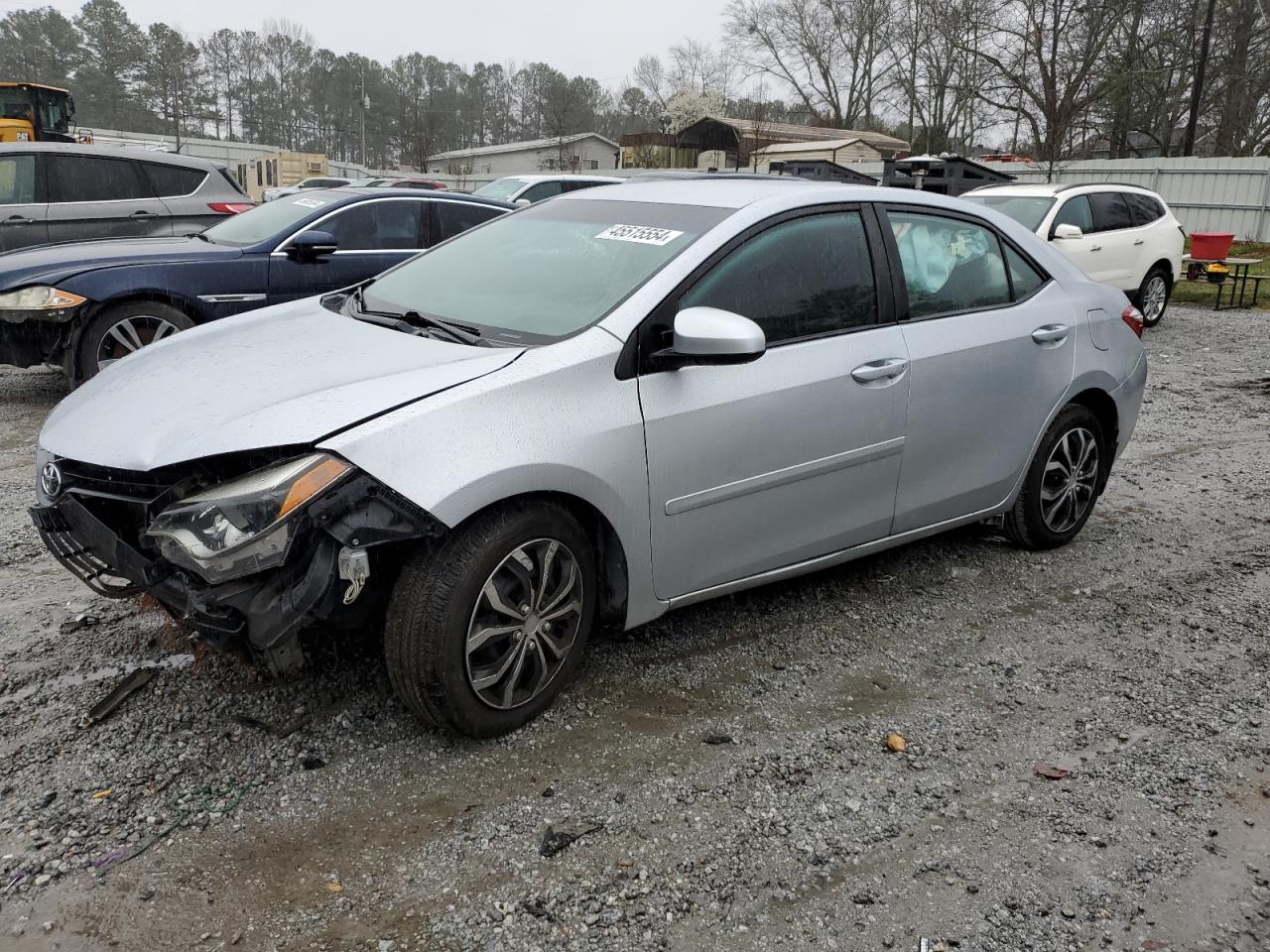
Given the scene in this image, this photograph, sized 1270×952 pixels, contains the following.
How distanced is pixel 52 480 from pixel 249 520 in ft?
2.75

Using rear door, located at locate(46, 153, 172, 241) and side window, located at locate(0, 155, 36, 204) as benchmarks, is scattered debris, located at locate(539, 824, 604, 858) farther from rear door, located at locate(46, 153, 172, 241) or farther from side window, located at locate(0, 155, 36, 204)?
side window, located at locate(0, 155, 36, 204)

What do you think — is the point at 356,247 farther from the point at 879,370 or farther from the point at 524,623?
the point at 524,623

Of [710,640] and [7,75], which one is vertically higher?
[7,75]

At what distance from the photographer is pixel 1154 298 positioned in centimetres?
1298

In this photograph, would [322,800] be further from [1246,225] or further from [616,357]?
[1246,225]

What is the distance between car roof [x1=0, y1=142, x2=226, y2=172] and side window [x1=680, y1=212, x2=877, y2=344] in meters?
7.74

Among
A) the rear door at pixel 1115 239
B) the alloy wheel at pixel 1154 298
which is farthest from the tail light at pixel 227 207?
the alloy wheel at pixel 1154 298

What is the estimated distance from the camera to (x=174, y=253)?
7230 mm

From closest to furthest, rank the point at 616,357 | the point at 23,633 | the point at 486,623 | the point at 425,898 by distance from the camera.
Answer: the point at 425,898 → the point at 486,623 → the point at 616,357 → the point at 23,633

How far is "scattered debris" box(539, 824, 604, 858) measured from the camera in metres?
2.64

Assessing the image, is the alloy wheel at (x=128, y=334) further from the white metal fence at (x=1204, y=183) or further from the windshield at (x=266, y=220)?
the white metal fence at (x=1204, y=183)

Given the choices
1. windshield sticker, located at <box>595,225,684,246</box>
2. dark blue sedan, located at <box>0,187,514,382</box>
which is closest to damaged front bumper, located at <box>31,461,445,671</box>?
windshield sticker, located at <box>595,225,684,246</box>

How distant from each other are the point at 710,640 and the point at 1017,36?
130ft

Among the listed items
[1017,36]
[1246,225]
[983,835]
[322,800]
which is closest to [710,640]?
[983,835]
